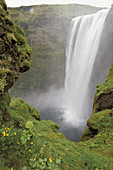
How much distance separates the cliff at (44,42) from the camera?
→ 119 feet

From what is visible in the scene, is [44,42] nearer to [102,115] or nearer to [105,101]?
[105,101]

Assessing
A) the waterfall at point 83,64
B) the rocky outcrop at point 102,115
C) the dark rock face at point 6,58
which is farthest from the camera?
the waterfall at point 83,64

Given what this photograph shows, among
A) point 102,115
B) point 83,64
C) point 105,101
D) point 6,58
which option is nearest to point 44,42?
point 83,64

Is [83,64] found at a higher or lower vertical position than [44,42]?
lower

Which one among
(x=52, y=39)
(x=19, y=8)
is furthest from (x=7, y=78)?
(x=19, y=8)

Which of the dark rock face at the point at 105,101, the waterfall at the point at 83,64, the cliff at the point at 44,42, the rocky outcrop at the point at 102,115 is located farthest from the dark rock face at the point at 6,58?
the cliff at the point at 44,42

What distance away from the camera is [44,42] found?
37062 millimetres

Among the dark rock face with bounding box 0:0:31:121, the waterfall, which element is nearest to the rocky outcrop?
the dark rock face with bounding box 0:0:31:121

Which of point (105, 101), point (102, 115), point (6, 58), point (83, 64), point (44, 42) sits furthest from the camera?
point (44, 42)

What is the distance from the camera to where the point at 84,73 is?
22.0m

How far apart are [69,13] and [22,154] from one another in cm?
4412

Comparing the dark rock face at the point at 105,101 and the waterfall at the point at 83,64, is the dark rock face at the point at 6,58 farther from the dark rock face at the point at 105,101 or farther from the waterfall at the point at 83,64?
the waterfall at the point at 83,64

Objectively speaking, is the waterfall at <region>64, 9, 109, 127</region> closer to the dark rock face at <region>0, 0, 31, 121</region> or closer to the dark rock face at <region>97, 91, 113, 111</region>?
the dark rock face at <region>97, 91, 113, 111</region>

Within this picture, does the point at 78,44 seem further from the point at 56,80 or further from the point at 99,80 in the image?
the point at 56,80
